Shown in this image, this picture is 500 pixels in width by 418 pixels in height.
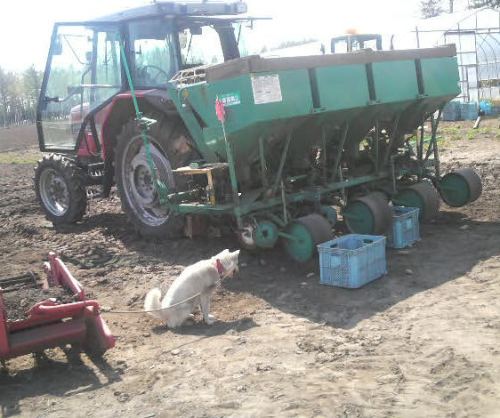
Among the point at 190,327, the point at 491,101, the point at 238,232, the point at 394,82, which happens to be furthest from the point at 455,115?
the point at 190,327

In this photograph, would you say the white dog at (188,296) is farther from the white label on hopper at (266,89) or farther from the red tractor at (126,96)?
the red tractor at (126,96)

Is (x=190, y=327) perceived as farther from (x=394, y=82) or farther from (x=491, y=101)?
(x=491, y=101)

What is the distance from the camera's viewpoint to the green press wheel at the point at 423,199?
743 cm

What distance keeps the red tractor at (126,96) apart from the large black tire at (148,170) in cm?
1

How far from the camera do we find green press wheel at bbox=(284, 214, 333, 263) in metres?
5.95

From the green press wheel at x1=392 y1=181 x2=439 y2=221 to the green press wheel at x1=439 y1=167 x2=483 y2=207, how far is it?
1.36 feet

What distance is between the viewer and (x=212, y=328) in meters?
4.97

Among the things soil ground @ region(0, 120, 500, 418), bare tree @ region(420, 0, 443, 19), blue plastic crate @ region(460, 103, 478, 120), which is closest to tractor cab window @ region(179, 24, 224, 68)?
soil ground @ region(0, 120, 500, 418)

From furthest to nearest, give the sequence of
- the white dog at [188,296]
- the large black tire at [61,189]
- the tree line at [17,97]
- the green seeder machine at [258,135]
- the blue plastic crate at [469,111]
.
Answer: the tree line at [17,97]
the blue plastic crate at [469,111]
the large black tire at [61,189]
the green seeder machine at [258,135]
the white dog at [188,296]

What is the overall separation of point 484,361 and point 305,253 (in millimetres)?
2403

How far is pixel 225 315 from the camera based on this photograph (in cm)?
523

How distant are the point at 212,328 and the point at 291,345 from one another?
80cm

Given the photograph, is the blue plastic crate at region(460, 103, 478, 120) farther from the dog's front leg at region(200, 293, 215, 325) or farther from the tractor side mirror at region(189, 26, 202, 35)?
A: the dog's front leg at region(200, 293, 215, 325)

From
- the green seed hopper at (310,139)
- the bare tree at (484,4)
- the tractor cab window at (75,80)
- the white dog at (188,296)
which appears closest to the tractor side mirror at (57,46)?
the tractor cab window at (75,80)
